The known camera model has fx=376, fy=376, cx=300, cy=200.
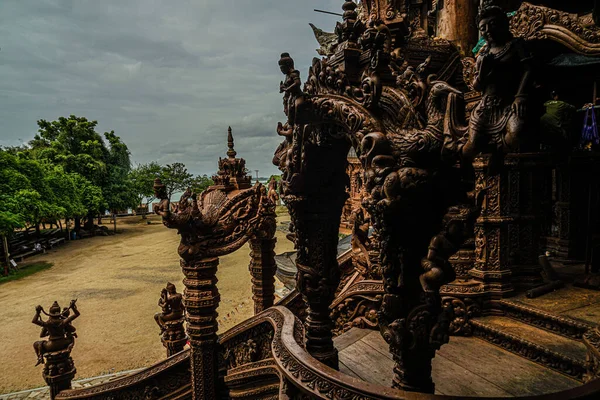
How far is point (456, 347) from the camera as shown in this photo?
4809 mm

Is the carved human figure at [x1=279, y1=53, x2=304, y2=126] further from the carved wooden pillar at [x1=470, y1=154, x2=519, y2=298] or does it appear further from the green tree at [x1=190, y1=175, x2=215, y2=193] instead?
the green tree at [x1=190, y1=175, x2=215, y2=193]

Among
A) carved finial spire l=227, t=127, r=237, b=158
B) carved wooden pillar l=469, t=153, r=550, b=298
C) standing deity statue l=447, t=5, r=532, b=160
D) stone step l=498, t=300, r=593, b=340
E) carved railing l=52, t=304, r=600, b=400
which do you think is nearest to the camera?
standing deity statue l=447, t=5, r=532, b=160

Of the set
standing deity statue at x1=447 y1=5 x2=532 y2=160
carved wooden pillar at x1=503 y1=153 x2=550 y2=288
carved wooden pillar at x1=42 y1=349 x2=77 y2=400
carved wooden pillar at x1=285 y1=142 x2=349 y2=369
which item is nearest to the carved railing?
carved wooden pillar at x1=42 y1=349 x2=77 y2=400

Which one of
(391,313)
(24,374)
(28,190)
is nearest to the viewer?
(391,313)

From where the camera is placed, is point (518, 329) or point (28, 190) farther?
point (28, 190)

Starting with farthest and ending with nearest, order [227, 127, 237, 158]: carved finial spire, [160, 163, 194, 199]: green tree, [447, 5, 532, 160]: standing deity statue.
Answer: [160, 163, 194, 199]: green tree → [227, 127, 237, 158]: carved finial spire → [447, 5, 532, 160]: standing deity statue

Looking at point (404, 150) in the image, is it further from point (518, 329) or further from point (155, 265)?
point (155, 265)

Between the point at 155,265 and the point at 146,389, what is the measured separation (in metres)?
19.4

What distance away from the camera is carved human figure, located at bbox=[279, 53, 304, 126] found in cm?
321

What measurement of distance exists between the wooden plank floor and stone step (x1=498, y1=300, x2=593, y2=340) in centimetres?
65

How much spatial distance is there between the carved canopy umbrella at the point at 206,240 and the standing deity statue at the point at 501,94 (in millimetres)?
4421

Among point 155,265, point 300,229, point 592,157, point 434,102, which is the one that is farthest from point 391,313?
point 155,265

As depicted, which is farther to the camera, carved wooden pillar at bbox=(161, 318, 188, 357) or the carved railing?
carved wooden pillar at bbox=(161, 318, 188, 357)

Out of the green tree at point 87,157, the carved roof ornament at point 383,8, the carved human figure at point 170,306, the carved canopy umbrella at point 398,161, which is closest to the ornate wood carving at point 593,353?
the carved canopy umbrella at point 398,161
